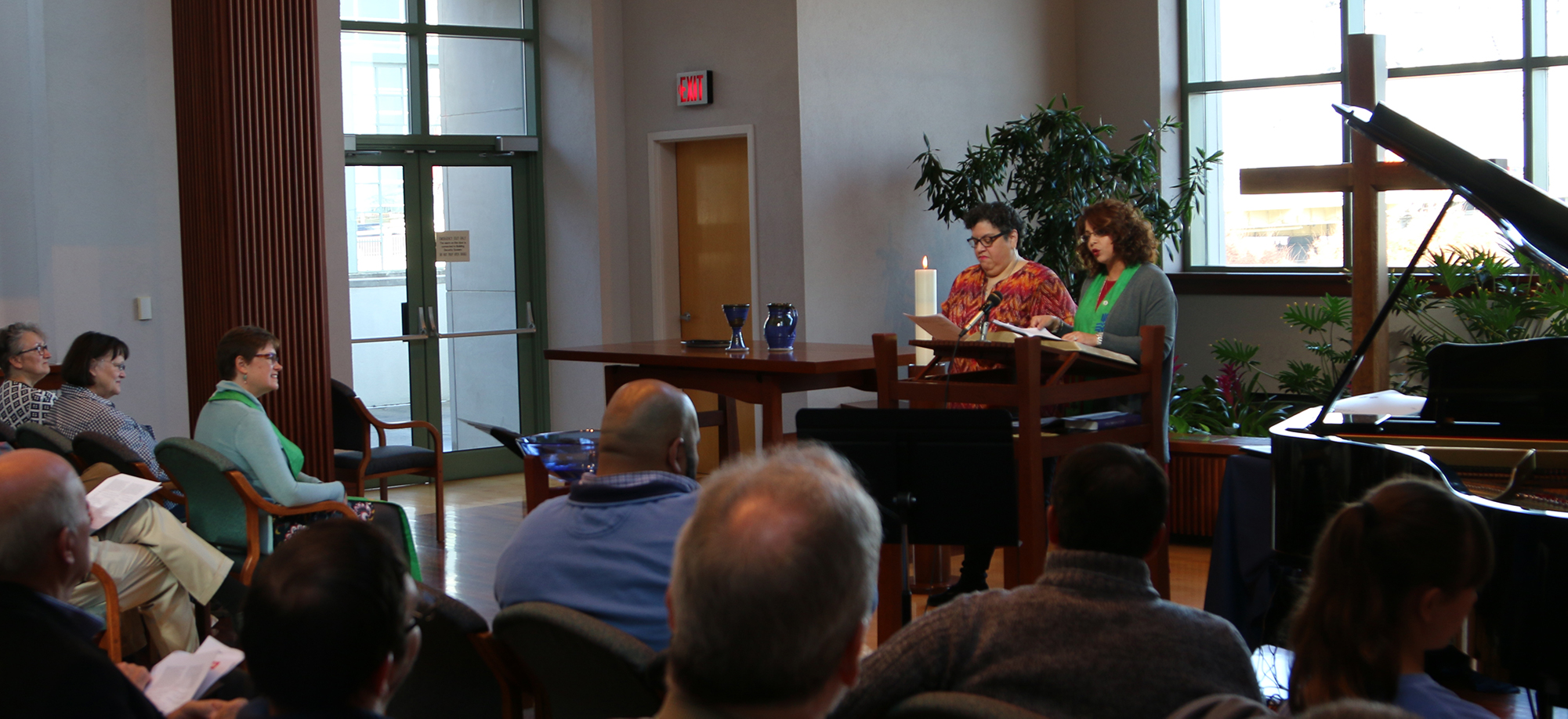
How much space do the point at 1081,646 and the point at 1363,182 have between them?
3.32 m

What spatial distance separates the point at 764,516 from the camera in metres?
1.11

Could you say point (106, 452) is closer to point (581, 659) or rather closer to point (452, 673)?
point (452, 673)

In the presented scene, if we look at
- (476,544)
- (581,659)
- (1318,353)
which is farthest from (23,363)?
(1318,353)

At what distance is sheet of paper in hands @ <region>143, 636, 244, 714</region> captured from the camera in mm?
1994

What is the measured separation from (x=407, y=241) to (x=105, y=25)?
79.7 inches

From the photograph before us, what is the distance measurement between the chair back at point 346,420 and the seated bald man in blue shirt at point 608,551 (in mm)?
3990

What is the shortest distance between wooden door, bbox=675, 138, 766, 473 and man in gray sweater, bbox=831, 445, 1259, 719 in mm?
5495

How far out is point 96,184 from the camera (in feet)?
19.9

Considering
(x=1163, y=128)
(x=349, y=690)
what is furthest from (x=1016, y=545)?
(x=1163, y=128)

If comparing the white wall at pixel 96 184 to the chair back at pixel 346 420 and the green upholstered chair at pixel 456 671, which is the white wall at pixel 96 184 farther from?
the green upholstered chair at pixel 456 671

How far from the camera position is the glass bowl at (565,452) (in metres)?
3.96

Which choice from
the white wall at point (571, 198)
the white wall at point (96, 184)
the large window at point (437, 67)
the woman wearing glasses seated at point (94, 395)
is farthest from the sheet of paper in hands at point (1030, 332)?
the large window at point (437, 67)

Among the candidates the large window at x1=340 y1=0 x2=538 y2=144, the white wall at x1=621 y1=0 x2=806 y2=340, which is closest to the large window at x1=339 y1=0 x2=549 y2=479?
the large window at x1=340 y1=0 x2=538 y2=144

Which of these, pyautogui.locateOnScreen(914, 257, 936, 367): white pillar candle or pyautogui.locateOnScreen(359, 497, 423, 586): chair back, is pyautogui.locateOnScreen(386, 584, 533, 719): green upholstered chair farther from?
pyautogui.locateOnScreen(914, 257, 936, 367): white pillar candle
